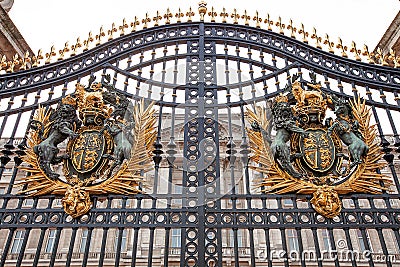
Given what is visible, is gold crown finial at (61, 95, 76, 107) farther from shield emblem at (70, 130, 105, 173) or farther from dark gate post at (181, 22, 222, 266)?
dark gate post at (181, 22, 222, 266)

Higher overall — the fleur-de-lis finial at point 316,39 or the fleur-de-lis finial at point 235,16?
the fleur-de-lis finial at point 235,16

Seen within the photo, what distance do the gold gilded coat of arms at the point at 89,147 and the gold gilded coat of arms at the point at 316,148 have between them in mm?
1507

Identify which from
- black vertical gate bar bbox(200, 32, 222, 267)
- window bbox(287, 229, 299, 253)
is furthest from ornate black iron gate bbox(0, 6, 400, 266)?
window bbox(287, 229, 299, 253)

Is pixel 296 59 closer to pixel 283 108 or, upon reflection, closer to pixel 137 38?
pixel 283 108

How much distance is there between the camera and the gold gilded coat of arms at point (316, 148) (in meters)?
4.11

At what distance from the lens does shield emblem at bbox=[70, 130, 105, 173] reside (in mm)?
4332

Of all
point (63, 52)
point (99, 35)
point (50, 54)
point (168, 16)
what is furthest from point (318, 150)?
point (50, 54)

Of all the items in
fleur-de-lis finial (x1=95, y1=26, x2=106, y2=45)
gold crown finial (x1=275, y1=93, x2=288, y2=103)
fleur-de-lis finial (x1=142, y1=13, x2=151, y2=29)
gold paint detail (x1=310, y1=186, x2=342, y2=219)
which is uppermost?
fleur-de-lis finial (x1=142, y1=13, x2=151, y2=29)

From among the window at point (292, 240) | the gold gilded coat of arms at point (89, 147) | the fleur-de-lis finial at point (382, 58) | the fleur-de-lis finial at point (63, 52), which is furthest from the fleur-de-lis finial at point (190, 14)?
the window at point (292, 240)

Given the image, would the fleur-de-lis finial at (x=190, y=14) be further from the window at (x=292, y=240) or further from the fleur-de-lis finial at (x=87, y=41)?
the window at (x=292, y=240)

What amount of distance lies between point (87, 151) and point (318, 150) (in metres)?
2.95

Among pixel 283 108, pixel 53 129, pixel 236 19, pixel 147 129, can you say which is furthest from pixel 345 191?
pixel 53 129

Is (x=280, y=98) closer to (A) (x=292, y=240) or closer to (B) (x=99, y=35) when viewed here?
Answer: (B) (x=99, y=35)

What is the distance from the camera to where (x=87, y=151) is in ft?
14.5
